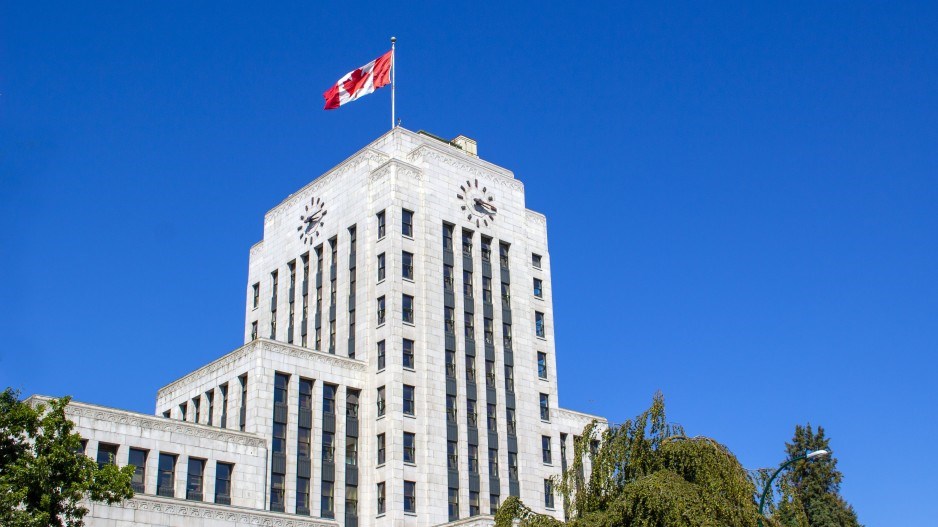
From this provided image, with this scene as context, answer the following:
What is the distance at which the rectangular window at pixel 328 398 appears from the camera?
6606cm

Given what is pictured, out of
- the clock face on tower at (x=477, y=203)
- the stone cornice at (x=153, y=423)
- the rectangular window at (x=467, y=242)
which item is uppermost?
the clock face on tower at (x=477, y=203)

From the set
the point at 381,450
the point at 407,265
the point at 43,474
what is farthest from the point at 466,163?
the point at 43,474

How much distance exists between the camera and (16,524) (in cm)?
3256

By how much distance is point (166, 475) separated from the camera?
57.6 metres

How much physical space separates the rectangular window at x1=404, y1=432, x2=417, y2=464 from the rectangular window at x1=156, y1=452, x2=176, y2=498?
14107 millimetres

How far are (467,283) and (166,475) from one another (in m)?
24.9

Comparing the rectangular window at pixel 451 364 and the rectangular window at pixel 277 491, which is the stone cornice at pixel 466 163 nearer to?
the rectangular window at pixel 451 364

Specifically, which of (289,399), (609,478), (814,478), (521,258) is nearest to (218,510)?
(289,399)

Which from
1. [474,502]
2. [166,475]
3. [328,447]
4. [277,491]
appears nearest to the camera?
[166,475]

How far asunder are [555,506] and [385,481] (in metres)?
13.6

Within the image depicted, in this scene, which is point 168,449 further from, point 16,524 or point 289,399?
point 16,524

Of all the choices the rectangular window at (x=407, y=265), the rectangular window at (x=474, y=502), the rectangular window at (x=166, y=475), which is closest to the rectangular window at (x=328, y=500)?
the rectangular window at (x=474, y=502)

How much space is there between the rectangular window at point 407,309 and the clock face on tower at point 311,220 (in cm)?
1135

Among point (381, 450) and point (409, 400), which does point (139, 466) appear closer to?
point (381, 450)
